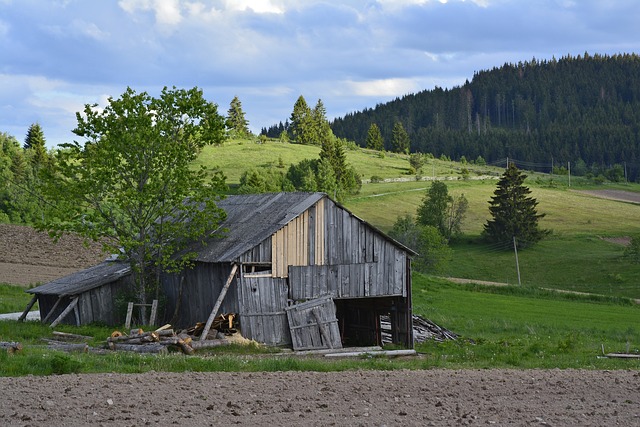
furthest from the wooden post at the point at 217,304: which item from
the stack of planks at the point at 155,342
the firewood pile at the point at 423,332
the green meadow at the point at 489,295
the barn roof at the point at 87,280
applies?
the firewood pile at the point at 423,332

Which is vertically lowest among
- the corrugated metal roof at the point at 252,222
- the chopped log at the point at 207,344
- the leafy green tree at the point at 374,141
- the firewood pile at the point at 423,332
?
the firewood pile at the point at 423,332

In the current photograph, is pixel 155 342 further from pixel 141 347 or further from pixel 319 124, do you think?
pixel 319 124

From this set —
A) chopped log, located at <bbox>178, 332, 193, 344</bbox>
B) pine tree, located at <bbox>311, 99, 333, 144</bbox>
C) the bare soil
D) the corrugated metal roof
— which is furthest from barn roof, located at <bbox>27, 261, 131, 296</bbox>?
pine tree, located at <bbox>311, 99, 333, 144</bbox>

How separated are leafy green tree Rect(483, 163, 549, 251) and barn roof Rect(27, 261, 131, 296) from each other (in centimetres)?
5806

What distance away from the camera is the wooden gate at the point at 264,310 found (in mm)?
28141

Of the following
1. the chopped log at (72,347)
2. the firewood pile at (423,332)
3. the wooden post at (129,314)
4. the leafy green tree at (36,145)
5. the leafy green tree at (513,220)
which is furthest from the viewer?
the leafy green tree at (36,145)

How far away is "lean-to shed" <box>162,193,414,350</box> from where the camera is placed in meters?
28.6

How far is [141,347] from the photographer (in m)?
24.3

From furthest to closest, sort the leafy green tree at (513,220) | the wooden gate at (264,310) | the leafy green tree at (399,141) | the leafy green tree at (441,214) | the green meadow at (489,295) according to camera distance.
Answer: the leafy green tree at (399,141), the leafy green tree at (441,214), the leafy green tree at (513,220), the wooden gate at (264,310), the green meadow at (489,295)

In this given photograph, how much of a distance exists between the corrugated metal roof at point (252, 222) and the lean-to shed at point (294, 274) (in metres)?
0.05

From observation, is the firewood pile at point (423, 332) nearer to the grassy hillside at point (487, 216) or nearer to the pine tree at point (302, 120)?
the grassy hillside at point (487, 216)

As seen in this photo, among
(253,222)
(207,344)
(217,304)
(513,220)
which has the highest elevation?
(513,220)

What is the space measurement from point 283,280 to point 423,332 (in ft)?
25.1

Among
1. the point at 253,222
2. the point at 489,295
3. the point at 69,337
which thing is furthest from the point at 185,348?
the point at 489,295
